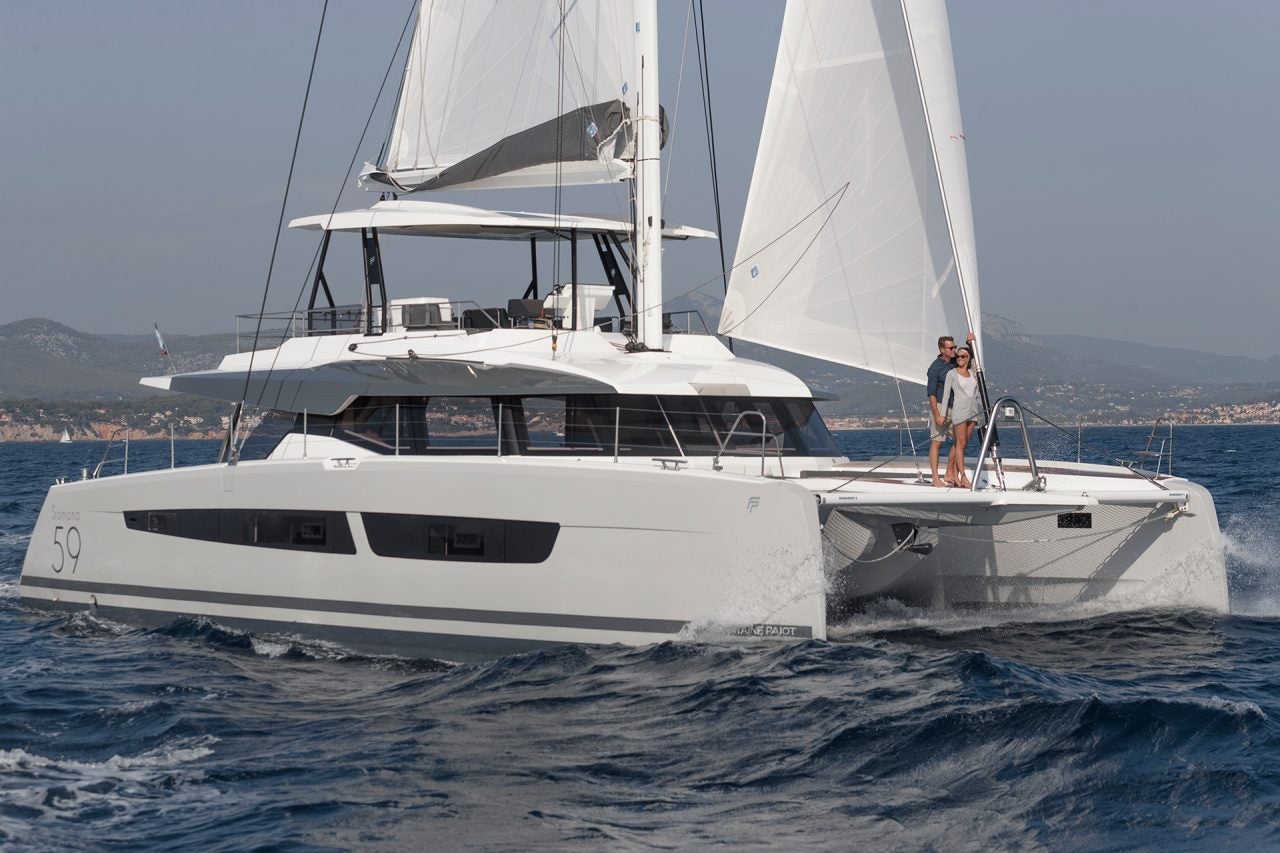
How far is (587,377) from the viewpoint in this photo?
32.5 feet

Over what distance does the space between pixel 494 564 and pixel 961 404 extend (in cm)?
352

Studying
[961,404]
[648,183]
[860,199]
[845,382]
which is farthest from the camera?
[845,382]

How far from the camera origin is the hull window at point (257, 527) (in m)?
9.83

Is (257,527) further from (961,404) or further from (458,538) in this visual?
(961,404)

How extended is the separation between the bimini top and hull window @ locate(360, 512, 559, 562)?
287 cm

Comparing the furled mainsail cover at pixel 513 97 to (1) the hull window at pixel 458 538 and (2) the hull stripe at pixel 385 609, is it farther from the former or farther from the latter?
(2) the hull stripe at pixel 385 609

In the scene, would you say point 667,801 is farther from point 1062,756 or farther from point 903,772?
point 1062,756

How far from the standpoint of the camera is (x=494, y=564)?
920 cm

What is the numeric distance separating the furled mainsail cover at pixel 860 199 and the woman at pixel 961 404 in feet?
1.74

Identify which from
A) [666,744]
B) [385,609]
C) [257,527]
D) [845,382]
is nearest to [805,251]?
[385,609]

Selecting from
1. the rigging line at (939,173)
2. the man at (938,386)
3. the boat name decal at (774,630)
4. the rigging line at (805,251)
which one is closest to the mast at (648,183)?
the rigging line at (805,251)

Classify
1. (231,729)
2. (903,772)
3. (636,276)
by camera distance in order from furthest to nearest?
(636,276), (231,729), (903,772)

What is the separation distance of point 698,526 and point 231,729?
9.81 feet

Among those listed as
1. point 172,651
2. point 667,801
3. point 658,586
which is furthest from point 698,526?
point 172,651
